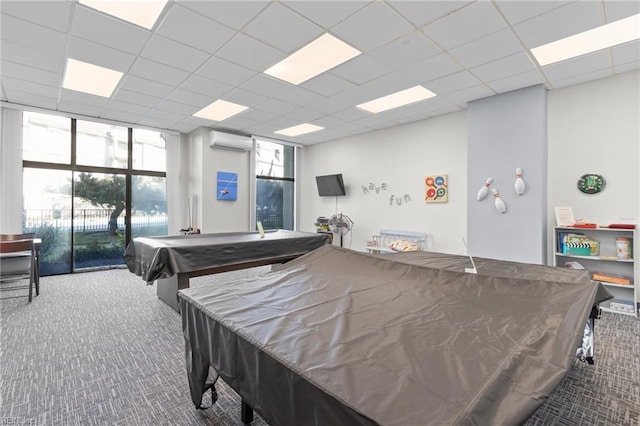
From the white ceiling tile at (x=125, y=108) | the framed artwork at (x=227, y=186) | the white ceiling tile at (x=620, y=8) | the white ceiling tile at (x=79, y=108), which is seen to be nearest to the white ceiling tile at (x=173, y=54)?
the white ceiling tile at (x=125, y=108)

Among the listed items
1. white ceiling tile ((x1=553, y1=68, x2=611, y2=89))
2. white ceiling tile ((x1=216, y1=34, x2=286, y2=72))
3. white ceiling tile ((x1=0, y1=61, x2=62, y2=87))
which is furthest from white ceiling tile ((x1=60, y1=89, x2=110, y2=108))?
white ceiling tile ((x1=553, y1=68, x2=611, y2=89))

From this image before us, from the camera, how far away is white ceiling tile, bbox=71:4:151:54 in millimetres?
2525

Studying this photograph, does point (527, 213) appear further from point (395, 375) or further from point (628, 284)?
point (395, 375)

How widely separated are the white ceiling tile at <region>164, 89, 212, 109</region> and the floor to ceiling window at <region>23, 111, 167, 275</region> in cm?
209

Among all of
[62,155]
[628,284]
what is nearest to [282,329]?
[628,284]

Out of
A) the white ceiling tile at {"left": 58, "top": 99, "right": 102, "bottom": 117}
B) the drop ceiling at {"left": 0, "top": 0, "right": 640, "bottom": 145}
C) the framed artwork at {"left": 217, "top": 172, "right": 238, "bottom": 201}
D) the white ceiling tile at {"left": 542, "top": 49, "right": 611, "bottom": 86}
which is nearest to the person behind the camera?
the drop ceiling at {"left": 0, "top": 0, "right": 640, "bottom": 145}

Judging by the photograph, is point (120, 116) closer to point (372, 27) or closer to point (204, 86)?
point (204, 86)

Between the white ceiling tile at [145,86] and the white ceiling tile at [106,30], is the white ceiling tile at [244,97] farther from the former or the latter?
the white ceiling tile at [106,30]

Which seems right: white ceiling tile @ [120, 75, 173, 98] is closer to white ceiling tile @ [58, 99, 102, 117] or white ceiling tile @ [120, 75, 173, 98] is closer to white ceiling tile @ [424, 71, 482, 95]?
white ceiling tile @ [58, 99, 102, 117]

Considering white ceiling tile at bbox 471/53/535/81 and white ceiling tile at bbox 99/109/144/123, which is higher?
white ceiling tile at bbox 99/109/144/123

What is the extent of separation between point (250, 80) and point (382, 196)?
341cm

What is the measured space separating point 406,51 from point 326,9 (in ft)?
3.44

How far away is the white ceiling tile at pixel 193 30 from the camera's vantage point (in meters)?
2.52

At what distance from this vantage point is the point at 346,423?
77cm
